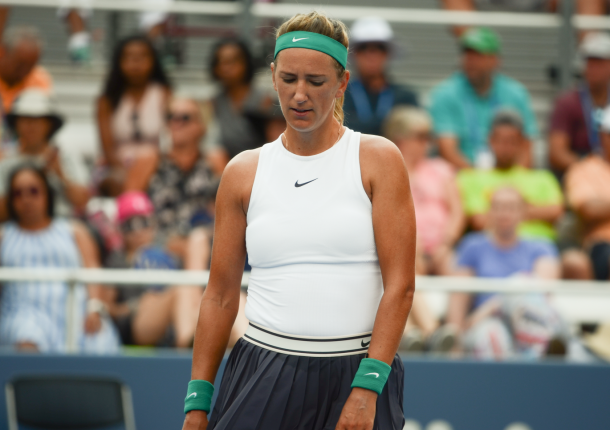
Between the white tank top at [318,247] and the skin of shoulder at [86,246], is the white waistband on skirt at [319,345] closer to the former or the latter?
the white tank top at [318,247]

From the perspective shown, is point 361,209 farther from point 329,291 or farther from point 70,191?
point 70,191

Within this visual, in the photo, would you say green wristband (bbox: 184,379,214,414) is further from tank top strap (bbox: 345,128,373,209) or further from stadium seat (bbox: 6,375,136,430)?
stadium seat (bbox: 6,375,136,430)

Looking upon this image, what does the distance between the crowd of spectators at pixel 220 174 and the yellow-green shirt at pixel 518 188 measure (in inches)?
0.5

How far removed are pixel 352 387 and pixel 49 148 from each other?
4375mm

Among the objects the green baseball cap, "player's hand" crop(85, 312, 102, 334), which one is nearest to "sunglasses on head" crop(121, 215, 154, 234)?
"player's hand" crop(85, 312, 102, 334)

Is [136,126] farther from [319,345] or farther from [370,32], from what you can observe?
[319,345]

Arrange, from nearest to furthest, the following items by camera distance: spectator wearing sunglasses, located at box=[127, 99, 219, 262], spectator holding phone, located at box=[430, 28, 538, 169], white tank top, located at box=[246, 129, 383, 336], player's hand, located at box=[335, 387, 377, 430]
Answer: player's hand, located at box=[335, 387, 377, 430] < white tank top, located at box=[246, 129, 383, 336] < spectator wearing sunglasses, located at box=[127, 99, 219, 262] < spectator holding phone, located at box=[430, 28, 538, 169]

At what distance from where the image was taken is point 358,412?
192 cm

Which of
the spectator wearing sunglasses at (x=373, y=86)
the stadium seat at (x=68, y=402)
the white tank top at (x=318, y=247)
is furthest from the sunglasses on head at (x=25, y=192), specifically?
the white tank top at (x=318, y=247)

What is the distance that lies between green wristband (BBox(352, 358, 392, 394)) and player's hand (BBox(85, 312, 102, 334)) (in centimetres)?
267

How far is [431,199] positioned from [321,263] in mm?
3603

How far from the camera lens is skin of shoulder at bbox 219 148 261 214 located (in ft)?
7.02

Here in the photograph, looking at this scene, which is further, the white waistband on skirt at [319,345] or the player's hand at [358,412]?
the white waistband on skirt at [319,345]

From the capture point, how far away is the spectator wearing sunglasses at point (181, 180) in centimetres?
537
